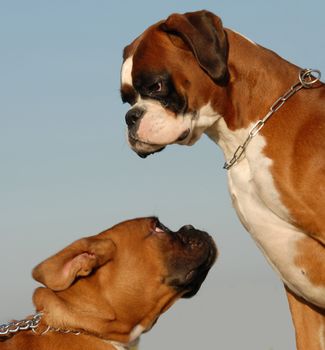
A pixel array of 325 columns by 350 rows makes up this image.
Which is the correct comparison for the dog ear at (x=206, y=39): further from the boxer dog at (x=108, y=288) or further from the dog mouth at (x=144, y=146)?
the boxer dog at (x=108, y=288)

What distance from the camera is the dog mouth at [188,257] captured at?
23141 millimetres

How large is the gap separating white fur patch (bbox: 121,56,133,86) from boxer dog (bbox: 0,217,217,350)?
125 cm

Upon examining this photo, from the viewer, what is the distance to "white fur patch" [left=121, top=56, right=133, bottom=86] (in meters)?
23.6

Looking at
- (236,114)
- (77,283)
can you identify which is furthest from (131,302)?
(236,114)

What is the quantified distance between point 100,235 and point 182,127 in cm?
119

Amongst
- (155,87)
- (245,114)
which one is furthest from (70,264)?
(245,114)

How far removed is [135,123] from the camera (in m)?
23.6

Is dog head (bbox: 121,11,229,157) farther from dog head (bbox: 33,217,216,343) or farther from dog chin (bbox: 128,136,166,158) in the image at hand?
dog head (bbox: 33,217,216,343)

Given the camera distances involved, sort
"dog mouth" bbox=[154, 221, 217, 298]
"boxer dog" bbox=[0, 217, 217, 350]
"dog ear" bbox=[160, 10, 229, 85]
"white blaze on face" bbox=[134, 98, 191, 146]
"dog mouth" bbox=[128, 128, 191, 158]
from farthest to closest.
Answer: "dog mouth" bbox=[128, 128, 191, 158] < "white blaze on face" bbox=[134, 98, 191, 146] < "dog ear" bbox=[160, 10, 229, 85] < "dog mouth" bbox=[154, 221, 217, 298] < "boxer dog" bbox=[0, 217, 217, 350]

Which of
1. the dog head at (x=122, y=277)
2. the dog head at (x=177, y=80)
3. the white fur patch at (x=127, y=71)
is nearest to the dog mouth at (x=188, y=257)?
the dog head at (x=122, y=277)

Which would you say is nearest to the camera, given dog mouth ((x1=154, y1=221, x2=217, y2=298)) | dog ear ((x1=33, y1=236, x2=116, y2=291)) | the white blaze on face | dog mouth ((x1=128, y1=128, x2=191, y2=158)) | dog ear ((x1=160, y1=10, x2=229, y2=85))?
dog ear ((x1=33, y1=236, x2=116, y2=291))

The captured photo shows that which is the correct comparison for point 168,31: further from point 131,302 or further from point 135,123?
point 131,302

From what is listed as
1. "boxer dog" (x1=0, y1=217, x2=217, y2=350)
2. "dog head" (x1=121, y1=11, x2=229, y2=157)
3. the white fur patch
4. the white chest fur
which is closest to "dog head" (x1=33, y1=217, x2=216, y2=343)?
"boxer dog" (x1=0, y1=217, x2=217, y2=350)

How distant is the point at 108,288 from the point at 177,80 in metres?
1.92
